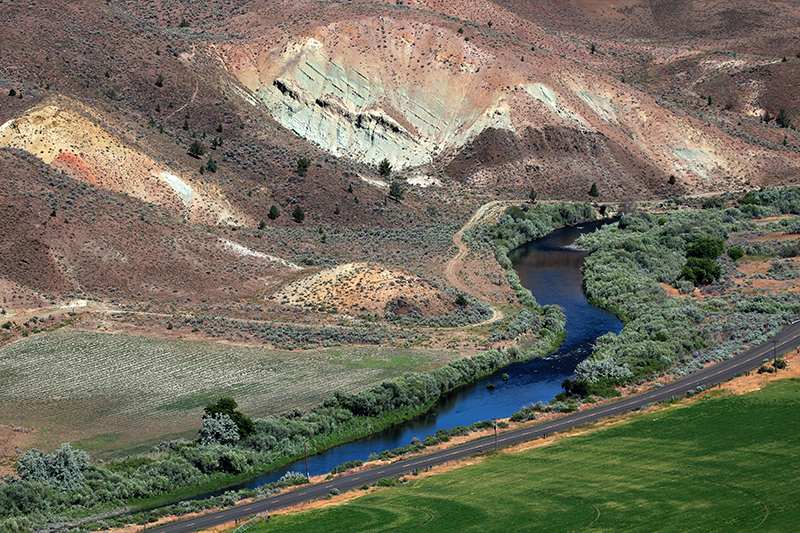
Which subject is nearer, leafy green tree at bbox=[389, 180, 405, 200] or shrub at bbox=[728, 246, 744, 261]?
shrub at bbox=[728, 246, 744, 261]

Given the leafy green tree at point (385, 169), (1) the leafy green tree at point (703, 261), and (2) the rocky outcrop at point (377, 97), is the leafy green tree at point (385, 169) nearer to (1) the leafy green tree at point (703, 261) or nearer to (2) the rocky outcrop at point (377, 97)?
(2) the rocky outcrop at point (377, 97)

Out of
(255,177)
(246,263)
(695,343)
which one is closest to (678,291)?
(695,343)

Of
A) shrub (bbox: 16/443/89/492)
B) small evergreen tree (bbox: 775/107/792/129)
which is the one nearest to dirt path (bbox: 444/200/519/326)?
shrub (bbox: 16/443/89/492)

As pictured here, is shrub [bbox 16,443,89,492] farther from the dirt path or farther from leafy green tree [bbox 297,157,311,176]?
leafy green tree [bbox 297,157,311,176]

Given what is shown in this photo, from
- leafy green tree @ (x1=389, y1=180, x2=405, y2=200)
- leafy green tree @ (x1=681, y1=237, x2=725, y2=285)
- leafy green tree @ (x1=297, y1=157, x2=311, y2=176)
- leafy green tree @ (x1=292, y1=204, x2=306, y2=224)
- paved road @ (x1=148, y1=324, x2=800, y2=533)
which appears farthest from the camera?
leafy green tree @ (x1=389, y1=180, x2=405, y2=200)

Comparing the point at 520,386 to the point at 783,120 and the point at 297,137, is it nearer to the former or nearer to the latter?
the point at 297,137

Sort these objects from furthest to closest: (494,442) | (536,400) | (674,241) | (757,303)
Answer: (674,241)
(757,303)
(536,400)
(494,442)

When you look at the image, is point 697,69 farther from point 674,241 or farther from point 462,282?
point 462,282

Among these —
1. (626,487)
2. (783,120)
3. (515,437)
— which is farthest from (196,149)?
(783,120)
